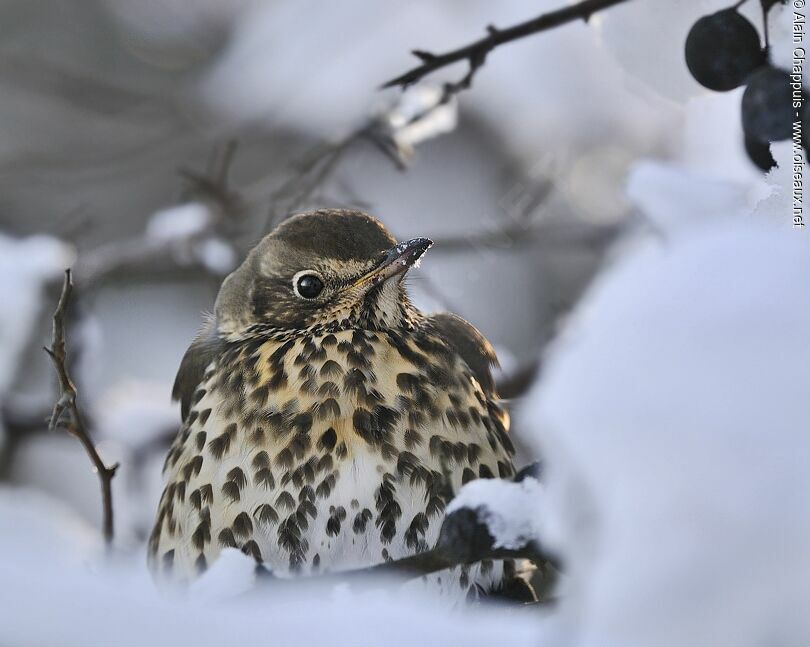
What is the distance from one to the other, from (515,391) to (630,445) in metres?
2.32

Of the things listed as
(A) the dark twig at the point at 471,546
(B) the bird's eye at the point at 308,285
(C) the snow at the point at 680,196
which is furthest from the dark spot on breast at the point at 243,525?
(C) the snow at the point at 680,196

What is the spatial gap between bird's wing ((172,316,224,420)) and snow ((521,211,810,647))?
6.06 ft

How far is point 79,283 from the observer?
3.94 metres

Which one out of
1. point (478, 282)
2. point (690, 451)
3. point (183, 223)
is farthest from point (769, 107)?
point (478, 282)

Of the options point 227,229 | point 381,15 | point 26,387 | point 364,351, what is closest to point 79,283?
point 227,229

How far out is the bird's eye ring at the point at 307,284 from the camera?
8.93 ft

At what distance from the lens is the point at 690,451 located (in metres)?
1.03

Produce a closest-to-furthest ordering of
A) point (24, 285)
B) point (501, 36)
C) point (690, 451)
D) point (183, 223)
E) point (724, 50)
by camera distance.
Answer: point (690, 451) → point (724, 50) → point (501, 36) → point (24, 285) → point (183, 223)

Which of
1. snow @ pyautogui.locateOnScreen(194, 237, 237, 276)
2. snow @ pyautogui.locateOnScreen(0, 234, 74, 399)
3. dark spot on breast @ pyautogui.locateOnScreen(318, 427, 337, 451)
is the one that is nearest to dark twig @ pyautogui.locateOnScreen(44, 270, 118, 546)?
dark spot on breast @ pyautogui.locateOnScreen(318, 427, 337, 451)

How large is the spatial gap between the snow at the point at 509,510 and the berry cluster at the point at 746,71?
64 cm

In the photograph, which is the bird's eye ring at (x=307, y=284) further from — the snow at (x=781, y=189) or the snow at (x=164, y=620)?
the snow at (x=164, y=620)

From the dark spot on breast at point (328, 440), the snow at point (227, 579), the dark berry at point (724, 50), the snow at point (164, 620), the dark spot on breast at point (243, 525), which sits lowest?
the snow at point (164, 620)

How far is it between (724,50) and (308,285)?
1170 mm

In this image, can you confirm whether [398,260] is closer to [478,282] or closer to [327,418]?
[327,418]
